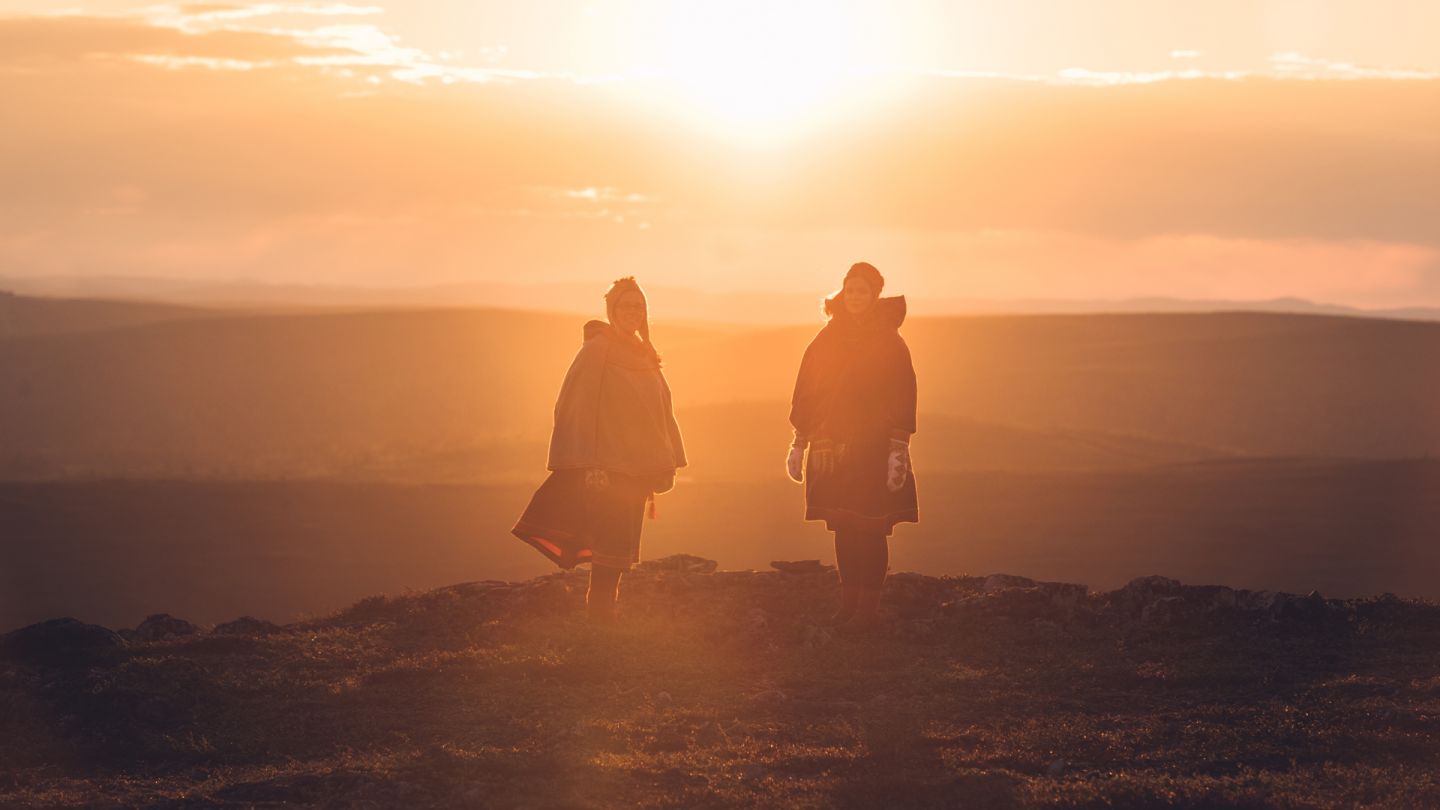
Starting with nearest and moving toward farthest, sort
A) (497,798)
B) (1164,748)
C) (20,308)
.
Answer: (497,798) < (1164,748) < (20,308)

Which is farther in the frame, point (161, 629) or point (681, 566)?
point (681, 566)

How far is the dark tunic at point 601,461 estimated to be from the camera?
10469mm

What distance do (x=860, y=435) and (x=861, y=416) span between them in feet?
0.41

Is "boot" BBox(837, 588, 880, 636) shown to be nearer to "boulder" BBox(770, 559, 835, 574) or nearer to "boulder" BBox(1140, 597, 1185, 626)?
"boulder" BBox(770, 559, 835, 574)

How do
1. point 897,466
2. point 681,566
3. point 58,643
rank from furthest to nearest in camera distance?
point 681,566 < point 897,466 < point 58,643

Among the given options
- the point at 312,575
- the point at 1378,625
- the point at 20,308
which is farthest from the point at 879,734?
the point at 20,308

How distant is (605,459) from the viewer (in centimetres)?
1052

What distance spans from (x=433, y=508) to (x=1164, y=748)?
18558 millimetres

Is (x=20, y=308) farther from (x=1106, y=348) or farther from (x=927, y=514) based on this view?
(x=927, y=514)

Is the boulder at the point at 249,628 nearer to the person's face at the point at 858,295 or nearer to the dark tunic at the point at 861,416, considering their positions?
the dark tunic at the point at 861,416

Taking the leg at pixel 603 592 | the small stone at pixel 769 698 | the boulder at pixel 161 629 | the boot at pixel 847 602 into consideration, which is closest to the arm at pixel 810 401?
the boot at pixel 847 602

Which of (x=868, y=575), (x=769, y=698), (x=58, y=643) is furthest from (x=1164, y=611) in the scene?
(x=58, y=643)

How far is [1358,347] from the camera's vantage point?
2176 inches

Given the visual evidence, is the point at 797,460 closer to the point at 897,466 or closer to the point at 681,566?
the point at 897,466
